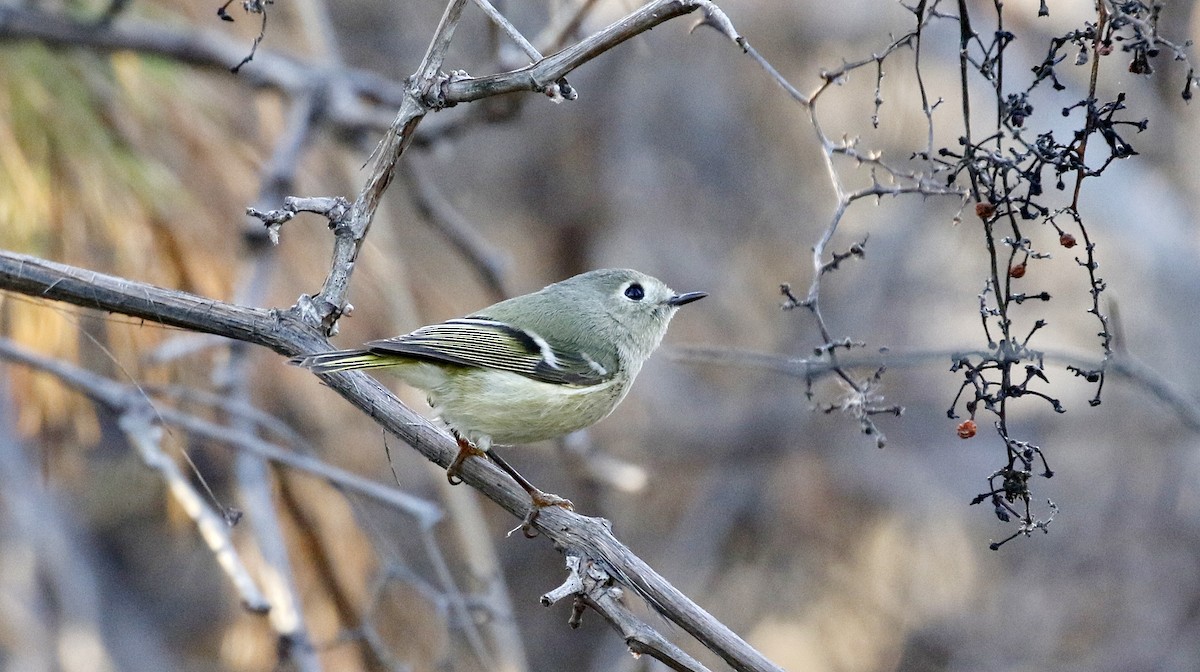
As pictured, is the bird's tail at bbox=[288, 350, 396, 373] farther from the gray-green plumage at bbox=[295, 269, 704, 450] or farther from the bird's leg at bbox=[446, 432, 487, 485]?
the bird's leg at bbox=[446, 432, 487, 485]

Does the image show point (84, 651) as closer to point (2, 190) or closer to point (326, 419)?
point (326, 419)

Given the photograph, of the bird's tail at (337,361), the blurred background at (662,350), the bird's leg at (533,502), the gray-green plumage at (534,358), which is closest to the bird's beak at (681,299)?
the gray-green plumage at (534,358)

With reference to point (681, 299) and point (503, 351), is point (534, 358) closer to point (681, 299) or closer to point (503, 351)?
point (503, 351)

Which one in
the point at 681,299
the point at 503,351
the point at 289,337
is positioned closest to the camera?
the point at 289,337

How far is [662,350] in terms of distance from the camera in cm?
295

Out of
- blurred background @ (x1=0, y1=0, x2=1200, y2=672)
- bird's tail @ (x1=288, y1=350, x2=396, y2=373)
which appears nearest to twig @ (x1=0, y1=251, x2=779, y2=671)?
bird's tail @ (x1=288, y1=350, x2=396, y2=373)

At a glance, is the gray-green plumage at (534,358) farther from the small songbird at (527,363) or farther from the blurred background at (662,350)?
the blurred background at (662,350)

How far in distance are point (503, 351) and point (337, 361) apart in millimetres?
638

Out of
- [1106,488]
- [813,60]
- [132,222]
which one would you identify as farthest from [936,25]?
[132,222]

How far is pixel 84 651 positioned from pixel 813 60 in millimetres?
3645

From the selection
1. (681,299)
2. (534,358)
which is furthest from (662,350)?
(534,358)

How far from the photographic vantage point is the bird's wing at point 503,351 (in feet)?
7.35

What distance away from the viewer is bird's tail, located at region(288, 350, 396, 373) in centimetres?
171

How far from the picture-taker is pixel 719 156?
524 cm
